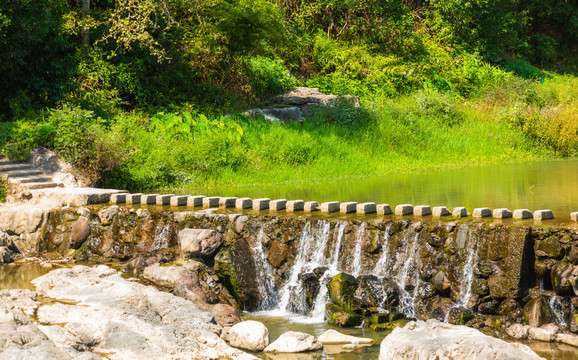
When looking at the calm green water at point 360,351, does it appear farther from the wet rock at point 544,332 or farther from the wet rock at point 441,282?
the wet rock at point 441,282

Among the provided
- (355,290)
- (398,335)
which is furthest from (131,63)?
(398,335)

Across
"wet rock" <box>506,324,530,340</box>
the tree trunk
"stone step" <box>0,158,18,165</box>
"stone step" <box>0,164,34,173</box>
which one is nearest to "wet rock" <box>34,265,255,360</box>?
"wet rock" <box>506,324,530,340</box>

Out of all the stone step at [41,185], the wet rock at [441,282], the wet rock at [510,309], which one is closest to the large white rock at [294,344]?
the wet rock at [441,282]

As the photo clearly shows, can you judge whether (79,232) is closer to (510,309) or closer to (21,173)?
(21,173)

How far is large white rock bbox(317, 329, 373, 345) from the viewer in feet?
27.1

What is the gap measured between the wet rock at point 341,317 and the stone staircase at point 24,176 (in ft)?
24.6

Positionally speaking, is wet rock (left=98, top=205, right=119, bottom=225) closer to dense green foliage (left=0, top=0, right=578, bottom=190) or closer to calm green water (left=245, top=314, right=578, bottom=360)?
dense green foliage (left=0, top=0, right=578, bottom=190)

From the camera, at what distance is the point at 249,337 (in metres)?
8.12

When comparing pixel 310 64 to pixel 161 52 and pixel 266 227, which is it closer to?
pixel 161 52

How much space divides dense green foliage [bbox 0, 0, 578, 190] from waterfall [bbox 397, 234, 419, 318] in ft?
25.4

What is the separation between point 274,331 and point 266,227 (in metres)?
2.14

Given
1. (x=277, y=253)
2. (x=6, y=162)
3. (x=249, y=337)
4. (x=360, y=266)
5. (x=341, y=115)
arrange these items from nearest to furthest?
(x=249, y=337)
(x=360, y=266)
(x=277, y=253)
(x=6, y=162)
(x=341, y=115)

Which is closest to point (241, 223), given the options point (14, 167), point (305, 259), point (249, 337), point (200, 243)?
point (200, 243)

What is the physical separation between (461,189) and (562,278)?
6.09 metres
